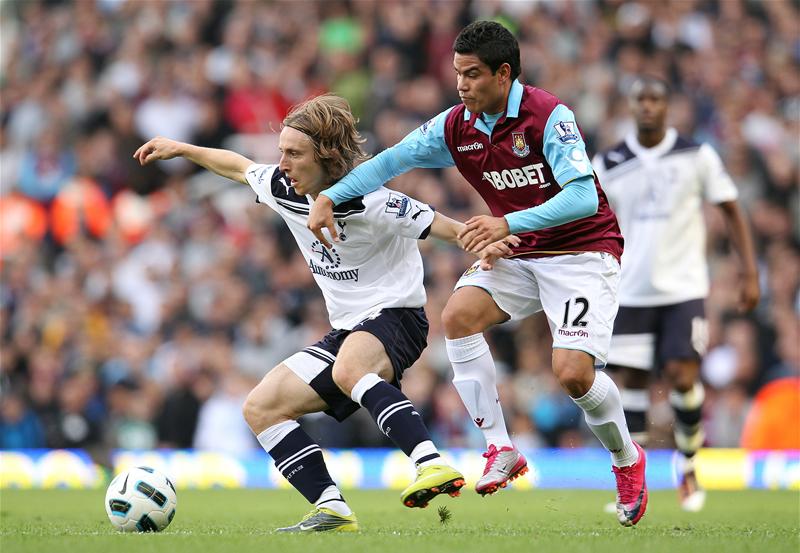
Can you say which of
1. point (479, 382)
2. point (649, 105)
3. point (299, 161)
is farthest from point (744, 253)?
point (299, 161)

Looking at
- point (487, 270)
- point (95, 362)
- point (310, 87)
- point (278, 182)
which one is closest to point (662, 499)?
point (487, 270)

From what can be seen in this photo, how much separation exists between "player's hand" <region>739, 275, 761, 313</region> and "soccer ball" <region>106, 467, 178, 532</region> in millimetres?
4435

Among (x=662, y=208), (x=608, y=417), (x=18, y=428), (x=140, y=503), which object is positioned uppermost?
(x=662, y=208)

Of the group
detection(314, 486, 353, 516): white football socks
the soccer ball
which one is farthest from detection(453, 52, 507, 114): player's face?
the soccer ball

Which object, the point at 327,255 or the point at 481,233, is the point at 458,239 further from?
the point at 327,255

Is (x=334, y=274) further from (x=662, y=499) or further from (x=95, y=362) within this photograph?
(x=95, y=362)

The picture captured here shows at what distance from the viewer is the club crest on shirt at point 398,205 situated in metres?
6.87

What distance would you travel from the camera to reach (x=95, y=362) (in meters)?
14.1

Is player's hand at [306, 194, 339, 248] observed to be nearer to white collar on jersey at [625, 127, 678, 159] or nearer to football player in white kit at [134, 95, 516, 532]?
football player in white kit at [134, 95, 516, 532]

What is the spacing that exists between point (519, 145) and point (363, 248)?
102cm

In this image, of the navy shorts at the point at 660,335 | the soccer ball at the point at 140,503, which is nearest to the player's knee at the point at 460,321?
the soccer ball at the point at 140,503

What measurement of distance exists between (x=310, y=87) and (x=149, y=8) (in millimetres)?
3028

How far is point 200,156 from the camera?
7504mm

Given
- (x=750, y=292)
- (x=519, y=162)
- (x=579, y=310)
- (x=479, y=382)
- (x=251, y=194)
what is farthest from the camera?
(x=251, y=194)
